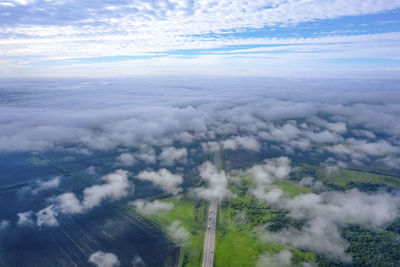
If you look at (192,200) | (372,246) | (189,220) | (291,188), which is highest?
(189,220)

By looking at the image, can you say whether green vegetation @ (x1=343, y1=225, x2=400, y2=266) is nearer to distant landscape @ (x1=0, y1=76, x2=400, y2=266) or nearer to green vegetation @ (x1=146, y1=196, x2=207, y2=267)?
distant landscape @ (x1=0, y1=76, x2=400, y2=266)

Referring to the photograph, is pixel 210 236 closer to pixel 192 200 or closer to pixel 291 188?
pixel 192 200

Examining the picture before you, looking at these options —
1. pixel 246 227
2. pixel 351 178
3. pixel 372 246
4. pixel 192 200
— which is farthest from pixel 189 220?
pixel 351 178

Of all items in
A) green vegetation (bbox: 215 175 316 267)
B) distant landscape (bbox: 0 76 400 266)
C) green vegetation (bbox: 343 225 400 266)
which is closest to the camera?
green vegetation (bbox: 343 225 400 266)

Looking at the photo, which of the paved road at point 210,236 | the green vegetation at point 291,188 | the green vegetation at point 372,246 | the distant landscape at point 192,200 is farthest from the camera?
the green vegetation at point 291,188

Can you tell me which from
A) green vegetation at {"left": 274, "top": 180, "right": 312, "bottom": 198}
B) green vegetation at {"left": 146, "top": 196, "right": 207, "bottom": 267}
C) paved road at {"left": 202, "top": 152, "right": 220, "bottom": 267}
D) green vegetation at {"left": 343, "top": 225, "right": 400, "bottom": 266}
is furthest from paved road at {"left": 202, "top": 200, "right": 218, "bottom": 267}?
green vegetation at {"left": 343, "top": 225, "right": 400, "bottom": 266}

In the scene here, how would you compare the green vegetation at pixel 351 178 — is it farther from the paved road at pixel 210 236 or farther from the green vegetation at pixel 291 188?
the paved road at pixel 210 236

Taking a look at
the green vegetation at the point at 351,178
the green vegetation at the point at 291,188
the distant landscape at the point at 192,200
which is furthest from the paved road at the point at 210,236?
the green vegetation at the point at 351,178

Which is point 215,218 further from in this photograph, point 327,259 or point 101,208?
point 101,208
